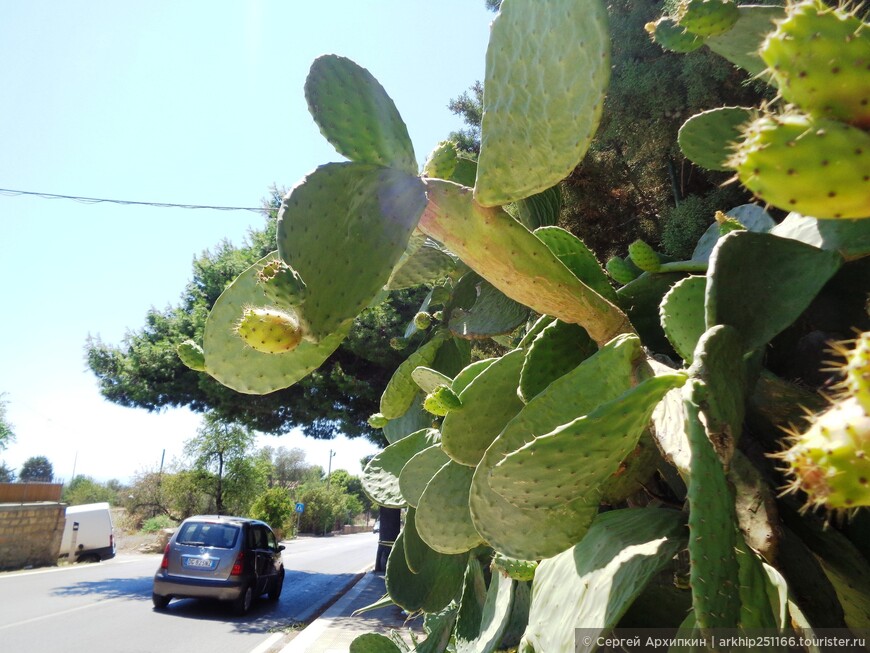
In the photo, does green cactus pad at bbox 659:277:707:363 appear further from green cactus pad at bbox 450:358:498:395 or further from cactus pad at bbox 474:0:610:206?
green cactus pad at bbox 450:358:498:395

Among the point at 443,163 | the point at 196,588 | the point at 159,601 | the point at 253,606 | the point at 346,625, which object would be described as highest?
the point at 443,163

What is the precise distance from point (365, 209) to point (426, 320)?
1.15m

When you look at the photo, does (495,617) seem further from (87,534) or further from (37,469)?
(37,469)

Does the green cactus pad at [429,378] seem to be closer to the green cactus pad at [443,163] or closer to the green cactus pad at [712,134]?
the green cactus pad at [443,163]

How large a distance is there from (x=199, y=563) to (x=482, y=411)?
28.3 ft

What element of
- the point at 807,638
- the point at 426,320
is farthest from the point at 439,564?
the point at 807,638

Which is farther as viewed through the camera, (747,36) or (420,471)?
(420,471)

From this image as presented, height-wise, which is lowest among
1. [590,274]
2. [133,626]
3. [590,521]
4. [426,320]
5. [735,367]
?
[133,626]

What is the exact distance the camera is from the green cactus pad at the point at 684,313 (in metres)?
1.14

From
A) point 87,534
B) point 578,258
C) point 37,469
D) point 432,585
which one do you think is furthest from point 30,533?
point 37,469

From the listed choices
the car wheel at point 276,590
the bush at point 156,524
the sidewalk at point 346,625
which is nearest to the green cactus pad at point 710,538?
the sidewalk at point 346,625

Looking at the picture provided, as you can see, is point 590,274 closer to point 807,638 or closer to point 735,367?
point 735,367

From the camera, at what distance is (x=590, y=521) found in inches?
43.7

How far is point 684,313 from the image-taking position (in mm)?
1153
